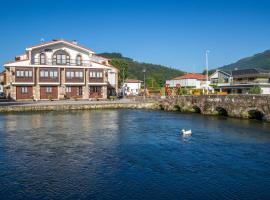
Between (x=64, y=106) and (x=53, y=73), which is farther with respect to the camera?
(x=53, y=73)

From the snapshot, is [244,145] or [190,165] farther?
[244,145]

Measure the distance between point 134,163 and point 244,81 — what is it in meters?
76.4

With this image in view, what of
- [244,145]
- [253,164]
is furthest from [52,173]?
[244,145]

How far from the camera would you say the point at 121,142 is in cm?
3638

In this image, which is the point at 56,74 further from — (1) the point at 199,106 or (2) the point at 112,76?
(1) the point at 199,106

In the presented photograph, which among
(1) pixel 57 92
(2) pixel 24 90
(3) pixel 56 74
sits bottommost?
(1) pixel 57 92

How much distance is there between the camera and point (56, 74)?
87.4 m

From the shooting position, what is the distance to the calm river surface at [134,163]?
2081 cm

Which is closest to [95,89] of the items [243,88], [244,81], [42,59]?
[42,59]

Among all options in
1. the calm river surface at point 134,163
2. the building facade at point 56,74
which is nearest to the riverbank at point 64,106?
the building facade at point 56,74

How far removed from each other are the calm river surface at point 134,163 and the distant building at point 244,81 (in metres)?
43.7

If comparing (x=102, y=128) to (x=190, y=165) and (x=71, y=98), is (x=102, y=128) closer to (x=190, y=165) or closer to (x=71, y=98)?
(x=190, y=165)

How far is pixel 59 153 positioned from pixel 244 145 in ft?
59.7

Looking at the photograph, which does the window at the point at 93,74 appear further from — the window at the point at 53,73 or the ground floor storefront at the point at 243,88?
the ground floor storefront at the point at 243,88
